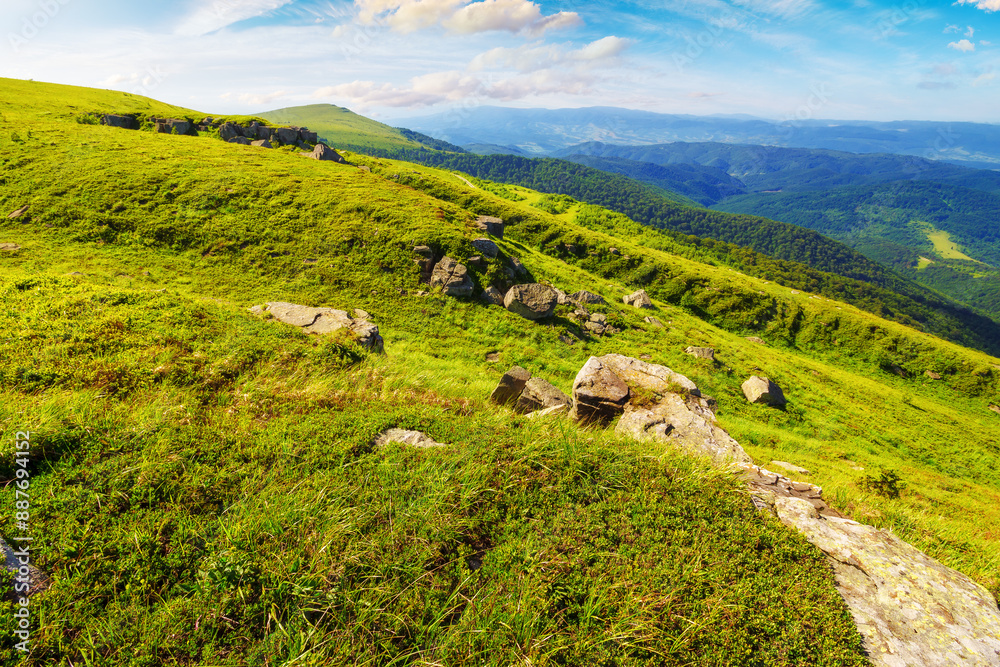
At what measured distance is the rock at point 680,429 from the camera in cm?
916

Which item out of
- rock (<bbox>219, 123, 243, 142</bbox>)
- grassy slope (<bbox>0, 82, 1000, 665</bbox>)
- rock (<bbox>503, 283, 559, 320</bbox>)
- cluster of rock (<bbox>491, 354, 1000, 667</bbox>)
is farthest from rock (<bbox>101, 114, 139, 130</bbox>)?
cluster of rock (<bbox>491, 354, 1000, 667</bbox>)

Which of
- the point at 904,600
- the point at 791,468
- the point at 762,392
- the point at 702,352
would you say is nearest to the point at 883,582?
the point at 904,600

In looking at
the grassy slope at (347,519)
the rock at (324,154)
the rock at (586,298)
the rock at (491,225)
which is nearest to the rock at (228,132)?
the rock at (324,154)

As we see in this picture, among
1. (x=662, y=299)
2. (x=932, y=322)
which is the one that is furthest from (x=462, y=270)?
(x=932, y=322)

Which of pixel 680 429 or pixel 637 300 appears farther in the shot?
pixel 637 300

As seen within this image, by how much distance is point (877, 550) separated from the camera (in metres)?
5.94

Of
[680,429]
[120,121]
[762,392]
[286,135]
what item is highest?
[286,135]

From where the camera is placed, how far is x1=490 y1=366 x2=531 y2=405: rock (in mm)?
10352

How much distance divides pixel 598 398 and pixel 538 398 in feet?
6.30

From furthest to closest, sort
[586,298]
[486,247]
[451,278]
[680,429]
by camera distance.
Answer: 1. [586,298]
2. [486,247]
3. [451,278]
4. [680,429]

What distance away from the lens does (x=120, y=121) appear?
44.1m

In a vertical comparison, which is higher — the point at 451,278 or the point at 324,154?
the point at 324,154

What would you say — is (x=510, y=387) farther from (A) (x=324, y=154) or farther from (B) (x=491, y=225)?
(A) (x=324, y=154)

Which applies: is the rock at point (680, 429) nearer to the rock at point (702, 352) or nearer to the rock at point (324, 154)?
the rock at point (702, 352)
